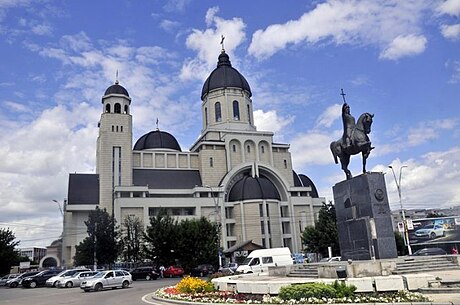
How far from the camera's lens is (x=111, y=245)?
4762cm

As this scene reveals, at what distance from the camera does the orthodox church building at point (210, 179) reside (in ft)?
198

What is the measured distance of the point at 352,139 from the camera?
786 inches

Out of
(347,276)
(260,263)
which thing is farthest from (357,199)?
(260,263)

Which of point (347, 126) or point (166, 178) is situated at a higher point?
point (166, 178)

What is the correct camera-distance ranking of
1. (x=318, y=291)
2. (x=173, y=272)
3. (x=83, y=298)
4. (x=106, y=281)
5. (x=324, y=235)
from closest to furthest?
1. (x=318, y=291)
2. (x=83, y=298)
3. (x=106, y=281)
4. (x=173, y=272)
5. (x=324, y=235)

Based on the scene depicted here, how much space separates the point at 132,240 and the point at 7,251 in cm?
1419

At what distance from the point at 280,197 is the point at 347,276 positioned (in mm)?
53467

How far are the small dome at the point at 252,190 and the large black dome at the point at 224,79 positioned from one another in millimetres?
18364

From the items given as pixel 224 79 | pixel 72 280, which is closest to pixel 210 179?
pixel 224 79

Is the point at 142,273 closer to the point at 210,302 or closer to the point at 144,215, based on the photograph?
the point at 144,215

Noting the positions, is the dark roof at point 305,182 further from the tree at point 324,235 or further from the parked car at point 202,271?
the parked car at point 202,271

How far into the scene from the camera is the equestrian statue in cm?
1966

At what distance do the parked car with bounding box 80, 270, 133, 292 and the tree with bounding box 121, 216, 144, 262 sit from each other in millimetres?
21933

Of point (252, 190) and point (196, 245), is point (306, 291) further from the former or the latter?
point (252, 190)
